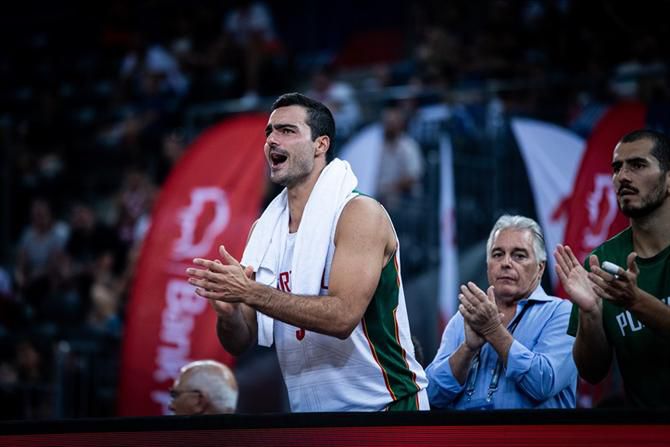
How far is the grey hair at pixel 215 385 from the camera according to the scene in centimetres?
558

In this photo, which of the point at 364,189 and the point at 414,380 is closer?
the point at 414,380

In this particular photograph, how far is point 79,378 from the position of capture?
945 centimetres

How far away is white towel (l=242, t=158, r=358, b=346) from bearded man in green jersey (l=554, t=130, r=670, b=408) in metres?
0.92

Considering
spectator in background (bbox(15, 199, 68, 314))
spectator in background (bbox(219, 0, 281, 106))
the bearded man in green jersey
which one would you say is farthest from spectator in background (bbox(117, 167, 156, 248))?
the bearded man in green jersey

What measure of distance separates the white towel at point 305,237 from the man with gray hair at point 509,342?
0.61m

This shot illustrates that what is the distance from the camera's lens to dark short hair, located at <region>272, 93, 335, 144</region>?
4.61 meters

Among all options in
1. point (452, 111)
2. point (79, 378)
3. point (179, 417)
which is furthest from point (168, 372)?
point (179, 417)

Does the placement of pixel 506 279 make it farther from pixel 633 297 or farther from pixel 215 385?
pixel 215 385

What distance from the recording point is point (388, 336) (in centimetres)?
431

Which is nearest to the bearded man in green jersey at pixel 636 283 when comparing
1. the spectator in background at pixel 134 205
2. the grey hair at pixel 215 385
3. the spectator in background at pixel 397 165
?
→ the grey hair at pixel 215 385

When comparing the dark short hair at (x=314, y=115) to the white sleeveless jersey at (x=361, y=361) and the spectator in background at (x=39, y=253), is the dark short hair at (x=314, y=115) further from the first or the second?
the spectator in background at (x=39, y=253)

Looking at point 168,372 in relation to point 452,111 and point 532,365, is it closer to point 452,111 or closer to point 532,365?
point 452,111

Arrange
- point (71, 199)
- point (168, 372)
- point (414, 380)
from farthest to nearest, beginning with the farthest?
point (71, 199) → point (168, 372) → point (414, 380)

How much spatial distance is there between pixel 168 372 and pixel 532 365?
191 inches
